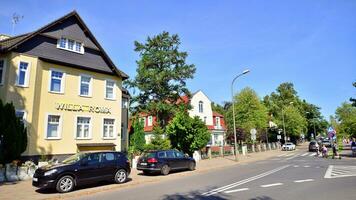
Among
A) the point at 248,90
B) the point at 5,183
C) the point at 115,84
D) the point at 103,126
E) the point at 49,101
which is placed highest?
the point at 248,90

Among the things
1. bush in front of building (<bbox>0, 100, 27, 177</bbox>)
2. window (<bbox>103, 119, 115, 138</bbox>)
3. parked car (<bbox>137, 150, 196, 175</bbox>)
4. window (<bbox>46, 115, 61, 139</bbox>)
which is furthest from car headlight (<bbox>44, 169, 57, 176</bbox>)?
window (<bbox>103, 119, 115, 138</bbox>)

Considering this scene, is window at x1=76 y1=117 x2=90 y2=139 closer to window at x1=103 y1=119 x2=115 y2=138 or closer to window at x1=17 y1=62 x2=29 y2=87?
window at x1=103 y1=119 x2=115 y2=138

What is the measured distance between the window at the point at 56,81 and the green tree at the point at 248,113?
37.2m

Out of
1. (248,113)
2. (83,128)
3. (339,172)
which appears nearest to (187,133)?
(83,128)

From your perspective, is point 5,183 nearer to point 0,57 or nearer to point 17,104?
point 17,104

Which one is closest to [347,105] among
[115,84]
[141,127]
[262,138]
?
[262,138]

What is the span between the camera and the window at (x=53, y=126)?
20922 mm

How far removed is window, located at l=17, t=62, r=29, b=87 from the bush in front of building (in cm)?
281

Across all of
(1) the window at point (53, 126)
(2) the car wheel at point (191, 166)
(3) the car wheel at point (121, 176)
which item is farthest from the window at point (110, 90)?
(3) the car wheel at point (121, 176)

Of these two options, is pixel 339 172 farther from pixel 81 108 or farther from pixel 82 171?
pixel 81 108

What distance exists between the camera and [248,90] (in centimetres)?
5962

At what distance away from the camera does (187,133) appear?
26969 mm

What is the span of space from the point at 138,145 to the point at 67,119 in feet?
36.3

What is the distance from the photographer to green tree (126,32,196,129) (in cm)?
3881
